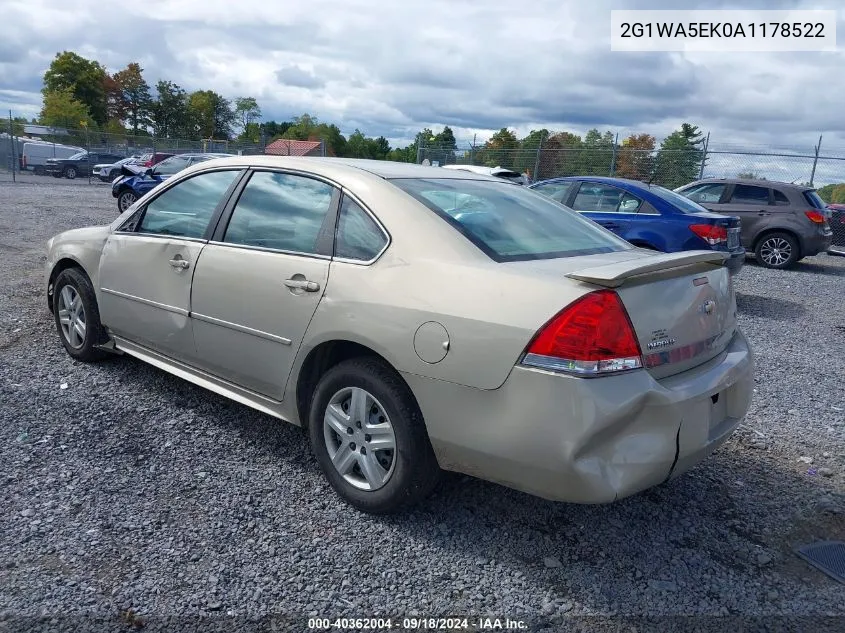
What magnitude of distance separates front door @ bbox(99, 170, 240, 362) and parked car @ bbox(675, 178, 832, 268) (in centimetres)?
1092

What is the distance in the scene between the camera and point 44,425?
380 centimetres

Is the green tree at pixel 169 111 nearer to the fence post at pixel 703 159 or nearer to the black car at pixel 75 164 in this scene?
the black car at pixel 75 164

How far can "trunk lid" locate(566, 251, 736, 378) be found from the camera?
2.51 meters

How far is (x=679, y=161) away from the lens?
779 inches

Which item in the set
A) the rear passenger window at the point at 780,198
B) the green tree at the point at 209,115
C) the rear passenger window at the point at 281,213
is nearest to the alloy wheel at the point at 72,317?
the rear passenger window at the point at 281,213

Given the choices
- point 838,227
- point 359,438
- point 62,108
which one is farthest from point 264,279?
point 62,108

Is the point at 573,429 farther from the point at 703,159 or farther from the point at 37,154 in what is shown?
the point at 37,154

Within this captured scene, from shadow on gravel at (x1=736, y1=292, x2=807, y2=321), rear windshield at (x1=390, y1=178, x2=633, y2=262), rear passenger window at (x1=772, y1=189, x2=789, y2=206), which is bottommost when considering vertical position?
shadow on gravel at (x1=736, y1=292, x2=807, y2=321)

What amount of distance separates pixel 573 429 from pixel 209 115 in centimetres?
10146

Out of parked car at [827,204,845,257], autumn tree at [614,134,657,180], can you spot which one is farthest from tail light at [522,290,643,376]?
autumn tree at [614,134,657,180]

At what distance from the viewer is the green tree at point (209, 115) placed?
9250 centimetres

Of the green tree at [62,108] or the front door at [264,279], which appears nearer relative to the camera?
the front door at [264,279]

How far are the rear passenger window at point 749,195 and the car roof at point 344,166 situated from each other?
10.3 metres

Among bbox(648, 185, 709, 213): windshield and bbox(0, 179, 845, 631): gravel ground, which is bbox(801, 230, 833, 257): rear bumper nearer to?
bbox(648, 185, 709, 213): windshield
